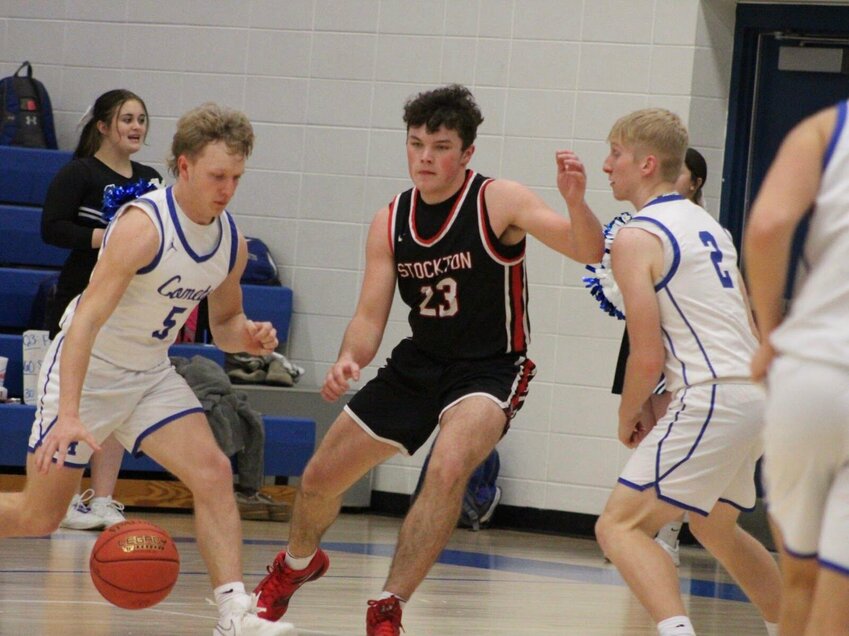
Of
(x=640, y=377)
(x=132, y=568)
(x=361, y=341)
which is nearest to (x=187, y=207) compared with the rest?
(x=361, y=341)

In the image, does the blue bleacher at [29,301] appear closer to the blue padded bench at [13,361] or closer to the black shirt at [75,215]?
the blue padded bench at [13,361]

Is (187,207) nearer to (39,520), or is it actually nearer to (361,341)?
(361,341)

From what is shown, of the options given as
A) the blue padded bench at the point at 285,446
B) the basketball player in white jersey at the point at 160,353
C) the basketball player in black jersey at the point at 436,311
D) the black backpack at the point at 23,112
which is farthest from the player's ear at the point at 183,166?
the black backpack at the point at 23,112

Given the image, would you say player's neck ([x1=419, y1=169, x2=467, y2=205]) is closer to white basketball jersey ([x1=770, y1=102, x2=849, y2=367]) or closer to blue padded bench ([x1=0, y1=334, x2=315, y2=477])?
white basketball jersey ([x1=770, y1=102, x2=849, y2=367])

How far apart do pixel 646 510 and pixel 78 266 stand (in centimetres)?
390

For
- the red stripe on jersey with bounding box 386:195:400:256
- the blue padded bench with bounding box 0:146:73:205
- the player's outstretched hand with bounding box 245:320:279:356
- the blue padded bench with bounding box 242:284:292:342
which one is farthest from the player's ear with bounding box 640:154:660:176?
the blue padded bench with bounding box 0:146:73:205

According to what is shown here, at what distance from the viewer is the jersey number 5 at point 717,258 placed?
4.31 meters

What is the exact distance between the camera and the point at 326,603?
228 inches

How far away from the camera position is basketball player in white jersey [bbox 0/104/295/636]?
4520 mm

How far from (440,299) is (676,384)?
100cm

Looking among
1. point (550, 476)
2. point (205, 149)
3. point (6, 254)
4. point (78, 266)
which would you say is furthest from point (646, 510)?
point (6, 254)

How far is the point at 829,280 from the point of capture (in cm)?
275

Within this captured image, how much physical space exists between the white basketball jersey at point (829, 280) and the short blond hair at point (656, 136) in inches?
65.6

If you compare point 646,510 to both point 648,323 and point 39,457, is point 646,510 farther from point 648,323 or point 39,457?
point 39,457
